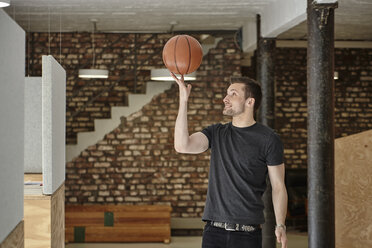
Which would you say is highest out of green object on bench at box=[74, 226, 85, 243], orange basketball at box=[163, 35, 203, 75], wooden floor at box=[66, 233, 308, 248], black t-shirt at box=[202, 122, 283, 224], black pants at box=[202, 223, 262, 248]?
orange basketball at box=[163, 35, 203, 75]

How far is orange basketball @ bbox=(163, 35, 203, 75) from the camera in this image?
361cm

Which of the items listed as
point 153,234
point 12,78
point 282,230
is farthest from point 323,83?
point 153,234

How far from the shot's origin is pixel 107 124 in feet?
28.8

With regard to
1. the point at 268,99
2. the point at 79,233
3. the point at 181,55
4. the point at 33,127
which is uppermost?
the point at 181,55

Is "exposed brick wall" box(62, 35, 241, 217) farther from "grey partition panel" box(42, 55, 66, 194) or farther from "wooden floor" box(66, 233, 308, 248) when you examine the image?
"grey partition panel" box(42, 55, 66, 194)

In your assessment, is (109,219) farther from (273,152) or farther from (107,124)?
(273,152)

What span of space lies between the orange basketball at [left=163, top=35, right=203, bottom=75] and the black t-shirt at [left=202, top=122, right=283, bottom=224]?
Answer: 79 centimetres

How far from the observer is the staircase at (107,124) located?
8.75 meters

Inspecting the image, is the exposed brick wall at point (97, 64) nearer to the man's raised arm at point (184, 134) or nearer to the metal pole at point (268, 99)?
the metal pole at point (268, 99)

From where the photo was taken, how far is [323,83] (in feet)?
15.2

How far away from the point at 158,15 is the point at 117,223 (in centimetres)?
306

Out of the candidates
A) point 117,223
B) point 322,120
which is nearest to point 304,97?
point 117,223

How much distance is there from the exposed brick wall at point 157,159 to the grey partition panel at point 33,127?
3.26 m

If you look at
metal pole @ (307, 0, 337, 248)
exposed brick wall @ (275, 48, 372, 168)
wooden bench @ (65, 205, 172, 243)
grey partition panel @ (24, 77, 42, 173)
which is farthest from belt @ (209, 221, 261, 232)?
exposed brick wall @ (275, 48, 372, 168)
